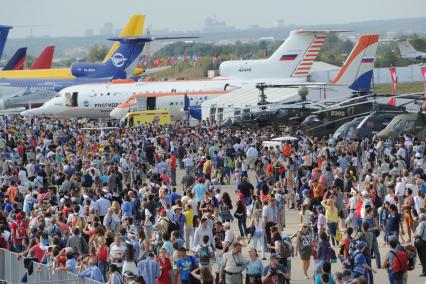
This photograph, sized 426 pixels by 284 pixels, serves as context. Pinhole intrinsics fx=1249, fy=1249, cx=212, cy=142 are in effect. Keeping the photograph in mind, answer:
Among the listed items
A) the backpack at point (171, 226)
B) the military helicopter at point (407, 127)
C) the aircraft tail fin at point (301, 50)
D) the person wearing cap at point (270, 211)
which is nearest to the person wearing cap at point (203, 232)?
the backpack at point (171, 226)

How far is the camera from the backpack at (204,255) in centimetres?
1730

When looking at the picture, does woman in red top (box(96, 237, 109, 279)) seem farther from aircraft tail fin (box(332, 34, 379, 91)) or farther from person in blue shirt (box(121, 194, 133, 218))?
aircraft tail fin (box(332, 34, 379, 91))

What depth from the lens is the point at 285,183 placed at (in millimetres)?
29422

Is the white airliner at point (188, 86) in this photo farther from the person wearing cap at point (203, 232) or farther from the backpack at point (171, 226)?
the person wearing cap at point (203, 232)

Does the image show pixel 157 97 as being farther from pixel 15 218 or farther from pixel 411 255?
pixel 411 255

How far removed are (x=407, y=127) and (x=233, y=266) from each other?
19586 millimetres

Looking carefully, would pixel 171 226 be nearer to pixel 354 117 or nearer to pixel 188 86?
pixel 354 117

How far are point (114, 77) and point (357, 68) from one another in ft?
90.0

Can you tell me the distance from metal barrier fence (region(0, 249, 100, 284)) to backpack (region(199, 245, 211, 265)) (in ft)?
5.95

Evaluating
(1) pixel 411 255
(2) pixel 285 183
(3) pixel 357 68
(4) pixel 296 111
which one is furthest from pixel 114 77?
(1) pixel 411 255

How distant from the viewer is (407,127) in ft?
117

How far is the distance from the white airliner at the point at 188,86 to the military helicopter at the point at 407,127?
18.7 meters

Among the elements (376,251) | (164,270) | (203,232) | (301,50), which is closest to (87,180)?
(203,232)

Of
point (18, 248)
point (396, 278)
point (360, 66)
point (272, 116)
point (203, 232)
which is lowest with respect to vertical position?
point (396, 278)
